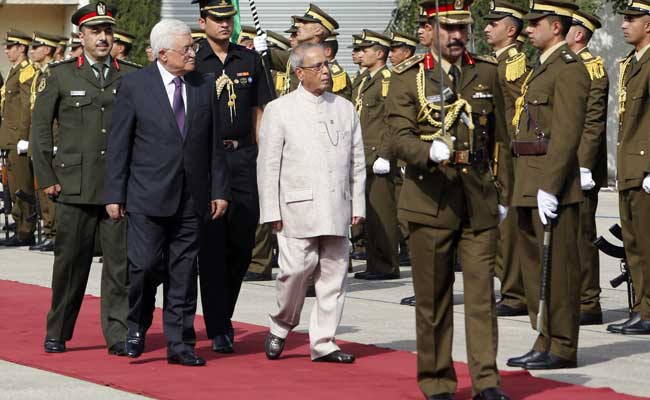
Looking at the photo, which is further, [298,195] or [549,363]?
[298,195]

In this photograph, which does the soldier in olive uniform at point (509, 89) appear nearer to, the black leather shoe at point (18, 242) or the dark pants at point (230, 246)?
the dark pants at point (230, 246)

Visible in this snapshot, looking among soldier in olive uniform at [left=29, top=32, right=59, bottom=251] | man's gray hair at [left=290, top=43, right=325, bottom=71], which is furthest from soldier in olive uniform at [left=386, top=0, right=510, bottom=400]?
soldier in olive uniform at [left=29, top=32, right=59, bottom=251]

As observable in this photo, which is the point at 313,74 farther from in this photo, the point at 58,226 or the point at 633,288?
the point at 633,288

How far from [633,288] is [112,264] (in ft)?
12.6

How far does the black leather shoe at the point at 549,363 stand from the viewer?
9477 mm

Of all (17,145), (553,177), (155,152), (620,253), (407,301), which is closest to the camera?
(553,177)

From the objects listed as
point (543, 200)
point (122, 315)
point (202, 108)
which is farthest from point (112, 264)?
point (543, 200)

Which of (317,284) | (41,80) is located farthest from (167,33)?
(41,80)

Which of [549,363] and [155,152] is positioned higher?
[155,152]

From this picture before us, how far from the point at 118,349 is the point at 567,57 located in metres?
3.31

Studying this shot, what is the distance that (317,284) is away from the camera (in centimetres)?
994

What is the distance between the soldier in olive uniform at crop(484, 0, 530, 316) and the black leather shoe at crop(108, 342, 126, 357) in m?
3.38

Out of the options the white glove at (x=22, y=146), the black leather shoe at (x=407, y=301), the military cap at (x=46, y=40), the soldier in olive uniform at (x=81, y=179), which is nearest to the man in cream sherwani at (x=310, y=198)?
the soldier in olive uniform at (x=81, y=179)

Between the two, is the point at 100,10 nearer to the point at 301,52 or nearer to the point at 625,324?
the point at 301,52
